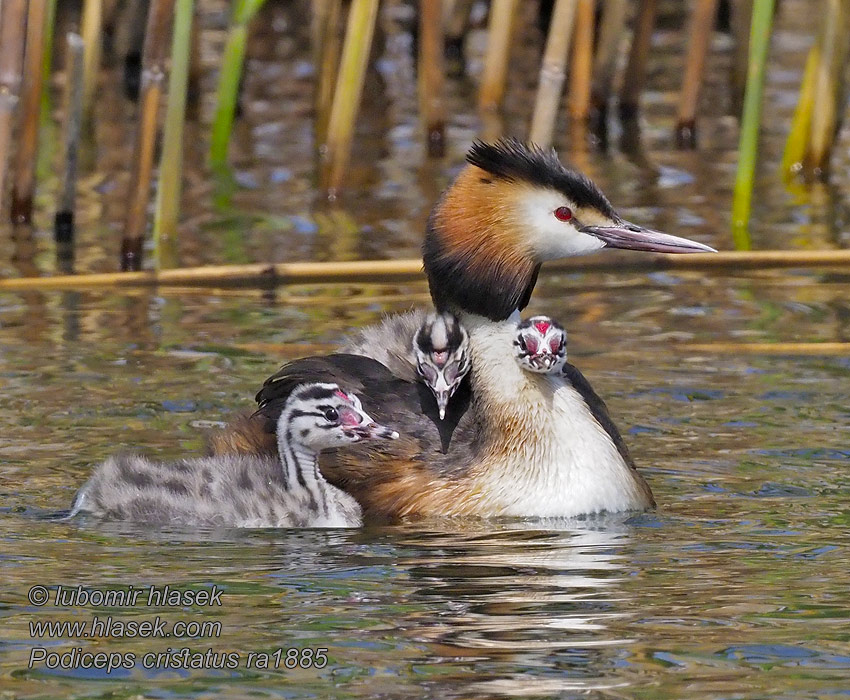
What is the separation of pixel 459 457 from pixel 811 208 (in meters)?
5.73

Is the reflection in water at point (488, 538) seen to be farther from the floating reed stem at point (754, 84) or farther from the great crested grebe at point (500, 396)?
the floating reed stem at point (754, 84)

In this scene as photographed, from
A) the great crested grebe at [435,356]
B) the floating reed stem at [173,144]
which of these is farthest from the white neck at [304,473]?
the floating reed stem at [173,144]

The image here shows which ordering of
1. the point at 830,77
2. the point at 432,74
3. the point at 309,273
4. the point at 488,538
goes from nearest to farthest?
1. the point at 488,538
2. the point at 309,273
3. the point at 830,77
4. the point at 432,74

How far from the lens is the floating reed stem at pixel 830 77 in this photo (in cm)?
1074

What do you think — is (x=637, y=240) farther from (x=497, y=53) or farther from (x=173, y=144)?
(x=497, y=53)

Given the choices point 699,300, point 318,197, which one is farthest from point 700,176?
point 699,300

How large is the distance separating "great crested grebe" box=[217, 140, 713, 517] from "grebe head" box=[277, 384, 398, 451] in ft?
0.52

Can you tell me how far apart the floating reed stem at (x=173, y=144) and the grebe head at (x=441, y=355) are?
3366 mm

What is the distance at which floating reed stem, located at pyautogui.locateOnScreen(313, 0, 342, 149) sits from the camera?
1264 cm

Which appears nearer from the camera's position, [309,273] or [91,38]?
[309,273]

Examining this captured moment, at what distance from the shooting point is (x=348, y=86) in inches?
433

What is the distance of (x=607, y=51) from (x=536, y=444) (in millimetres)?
7977

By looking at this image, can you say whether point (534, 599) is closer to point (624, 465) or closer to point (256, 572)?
point (256, 572)

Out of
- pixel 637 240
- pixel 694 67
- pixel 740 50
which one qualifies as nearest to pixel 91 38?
pixel 694 67
